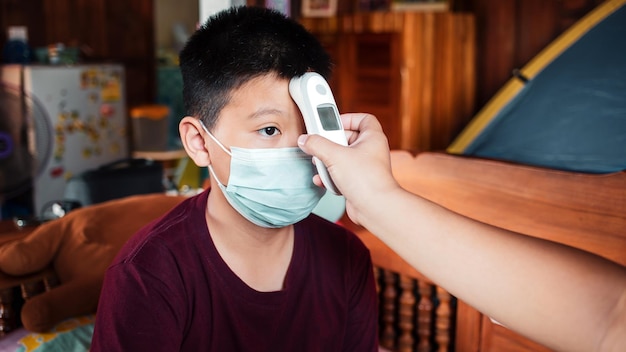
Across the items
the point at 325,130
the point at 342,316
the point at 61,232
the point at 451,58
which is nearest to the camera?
the point at 325,130

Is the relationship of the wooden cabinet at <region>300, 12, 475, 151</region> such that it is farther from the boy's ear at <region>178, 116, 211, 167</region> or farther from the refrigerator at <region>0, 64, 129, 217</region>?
the boy's ear at <region>178, 116, 211, 167</region>

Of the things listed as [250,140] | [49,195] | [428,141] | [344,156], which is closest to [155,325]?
[250,140]

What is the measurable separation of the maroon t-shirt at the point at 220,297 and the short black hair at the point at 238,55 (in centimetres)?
22

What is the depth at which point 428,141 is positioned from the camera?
138 inches

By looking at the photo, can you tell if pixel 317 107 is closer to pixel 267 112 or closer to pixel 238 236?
pixel 267 112

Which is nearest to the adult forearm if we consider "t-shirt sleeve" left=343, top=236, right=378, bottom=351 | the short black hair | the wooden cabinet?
the short black hair

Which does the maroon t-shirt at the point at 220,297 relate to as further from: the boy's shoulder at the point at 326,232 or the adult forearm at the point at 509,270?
the adult forearm at the point at 509,270

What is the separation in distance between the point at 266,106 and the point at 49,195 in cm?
376

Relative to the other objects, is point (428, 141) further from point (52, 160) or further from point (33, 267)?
point (52, 160)

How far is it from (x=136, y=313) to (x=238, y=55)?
0.50m

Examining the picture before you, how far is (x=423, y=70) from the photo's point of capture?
3.47 metres

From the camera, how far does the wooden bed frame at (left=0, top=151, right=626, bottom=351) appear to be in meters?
1.37

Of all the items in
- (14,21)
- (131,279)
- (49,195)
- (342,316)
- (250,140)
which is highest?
(14,21)

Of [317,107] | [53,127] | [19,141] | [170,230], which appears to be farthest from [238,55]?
[53,127]
